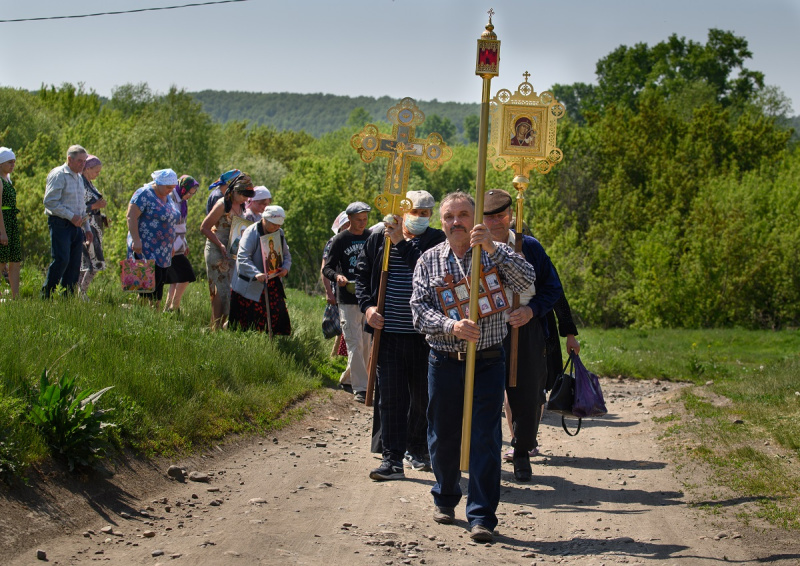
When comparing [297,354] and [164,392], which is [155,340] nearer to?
[164,392]

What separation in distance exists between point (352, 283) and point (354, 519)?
16.0ft

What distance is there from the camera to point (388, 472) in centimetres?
816

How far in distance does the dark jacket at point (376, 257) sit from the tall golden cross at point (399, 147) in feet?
1.08

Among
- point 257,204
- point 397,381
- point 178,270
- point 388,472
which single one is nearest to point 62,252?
point 178,270

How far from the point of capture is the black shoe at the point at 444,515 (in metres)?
6.82

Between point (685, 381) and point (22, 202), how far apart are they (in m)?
14.2

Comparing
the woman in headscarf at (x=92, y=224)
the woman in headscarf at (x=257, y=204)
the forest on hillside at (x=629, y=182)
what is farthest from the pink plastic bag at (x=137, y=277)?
the forest on hillside at (x=629, y=182)

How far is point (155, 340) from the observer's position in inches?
385

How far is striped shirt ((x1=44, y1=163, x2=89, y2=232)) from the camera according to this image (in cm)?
1143

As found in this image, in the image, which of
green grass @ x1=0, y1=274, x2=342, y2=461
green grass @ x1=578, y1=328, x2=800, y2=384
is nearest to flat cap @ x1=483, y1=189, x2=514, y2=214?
green grass @ x1=0, y1=274, x2=342, y2=461

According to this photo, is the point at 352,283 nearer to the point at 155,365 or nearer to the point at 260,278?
the point at 260,278

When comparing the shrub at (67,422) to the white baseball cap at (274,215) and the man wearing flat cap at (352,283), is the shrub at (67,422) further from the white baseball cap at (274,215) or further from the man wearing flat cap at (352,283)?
the white baseball cap at (274,215)

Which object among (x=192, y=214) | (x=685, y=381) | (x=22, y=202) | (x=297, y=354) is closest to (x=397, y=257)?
(x=297, y=354)

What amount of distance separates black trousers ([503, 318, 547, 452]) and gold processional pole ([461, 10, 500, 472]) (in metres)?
1.51
